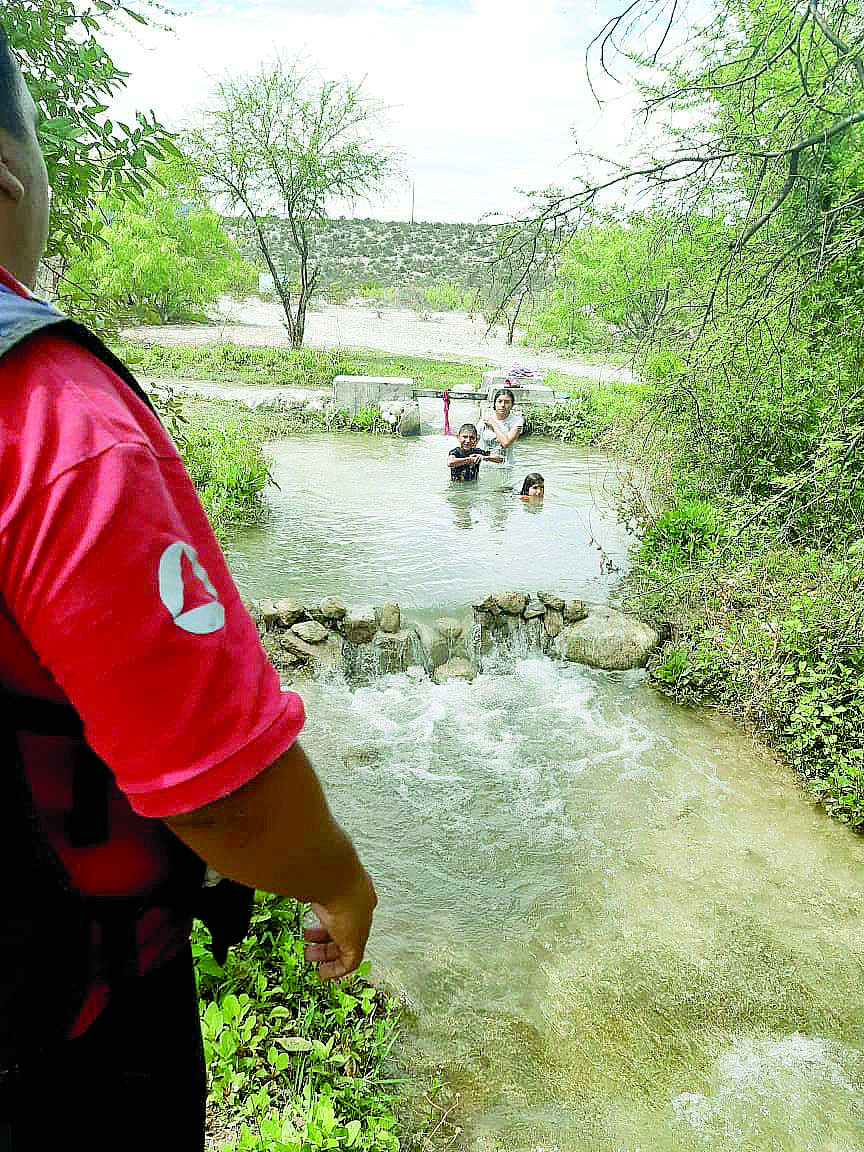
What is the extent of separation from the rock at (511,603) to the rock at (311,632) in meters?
1.55

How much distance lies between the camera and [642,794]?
5.09 metres

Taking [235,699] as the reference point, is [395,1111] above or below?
below

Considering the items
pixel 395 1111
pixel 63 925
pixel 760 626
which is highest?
pixel 63 925

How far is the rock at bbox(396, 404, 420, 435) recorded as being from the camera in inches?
567

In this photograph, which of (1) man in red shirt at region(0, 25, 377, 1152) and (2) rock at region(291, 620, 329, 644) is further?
(2) rock at region(291, 620, 329, 644)

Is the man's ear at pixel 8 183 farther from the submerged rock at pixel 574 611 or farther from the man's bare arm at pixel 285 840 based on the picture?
the submerged rock at pixel 574 611

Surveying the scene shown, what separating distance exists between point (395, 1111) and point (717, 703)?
158 inches

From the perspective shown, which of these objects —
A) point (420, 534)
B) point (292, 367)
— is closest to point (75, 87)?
point (420, 534)

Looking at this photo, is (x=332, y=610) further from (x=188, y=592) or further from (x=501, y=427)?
(x=188, y=592)

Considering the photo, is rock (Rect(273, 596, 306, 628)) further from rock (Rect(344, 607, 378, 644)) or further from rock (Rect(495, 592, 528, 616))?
rock (Rect(495, 592, 528, 616))

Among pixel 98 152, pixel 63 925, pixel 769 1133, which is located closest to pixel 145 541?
pixel 63 925

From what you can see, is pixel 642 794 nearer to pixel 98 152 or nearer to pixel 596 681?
pixel 596 681

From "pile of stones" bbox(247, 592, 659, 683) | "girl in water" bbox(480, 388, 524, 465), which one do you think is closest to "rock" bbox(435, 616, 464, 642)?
"pile of stones" bbox(247, 592, 659, 683)

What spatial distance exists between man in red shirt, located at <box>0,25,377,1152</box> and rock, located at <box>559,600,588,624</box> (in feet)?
19.9
